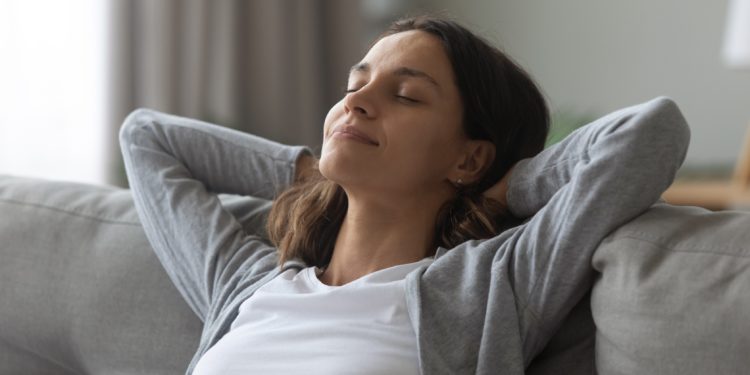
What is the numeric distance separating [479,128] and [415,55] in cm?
14

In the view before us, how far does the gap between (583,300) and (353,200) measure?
37 centimetres

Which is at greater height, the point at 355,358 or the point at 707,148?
the point at 355,358

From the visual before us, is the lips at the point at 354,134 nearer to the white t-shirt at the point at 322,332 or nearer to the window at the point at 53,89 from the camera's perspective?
the white t-shirt at the point at 322,332

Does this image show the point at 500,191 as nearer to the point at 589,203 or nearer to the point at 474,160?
the point at 474,160

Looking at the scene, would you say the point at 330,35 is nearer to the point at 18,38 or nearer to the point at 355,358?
the point at 18,38

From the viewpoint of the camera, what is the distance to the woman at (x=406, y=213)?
1.17 metres

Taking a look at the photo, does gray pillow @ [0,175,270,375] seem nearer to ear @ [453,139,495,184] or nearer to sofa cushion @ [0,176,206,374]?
sofa cushion @ [0,176,206,374]

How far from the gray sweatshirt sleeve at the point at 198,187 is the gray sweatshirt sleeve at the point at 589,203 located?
45 centimetres

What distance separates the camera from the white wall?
380 cm

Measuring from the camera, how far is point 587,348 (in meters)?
1.22

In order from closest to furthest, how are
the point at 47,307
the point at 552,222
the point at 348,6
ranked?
the point at 552,222
the point at 47,307
the point at 348,6

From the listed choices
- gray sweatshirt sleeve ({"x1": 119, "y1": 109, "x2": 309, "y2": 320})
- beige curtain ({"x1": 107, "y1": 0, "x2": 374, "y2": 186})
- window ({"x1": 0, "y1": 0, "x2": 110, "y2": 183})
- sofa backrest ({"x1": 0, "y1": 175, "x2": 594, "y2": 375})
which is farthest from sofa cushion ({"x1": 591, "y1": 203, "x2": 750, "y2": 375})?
window ({"x1": 0, "y1": 0, "x2": 110, "y2": 183})

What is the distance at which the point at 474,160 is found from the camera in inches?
57.4

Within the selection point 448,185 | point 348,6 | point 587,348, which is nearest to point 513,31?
point 348,6
